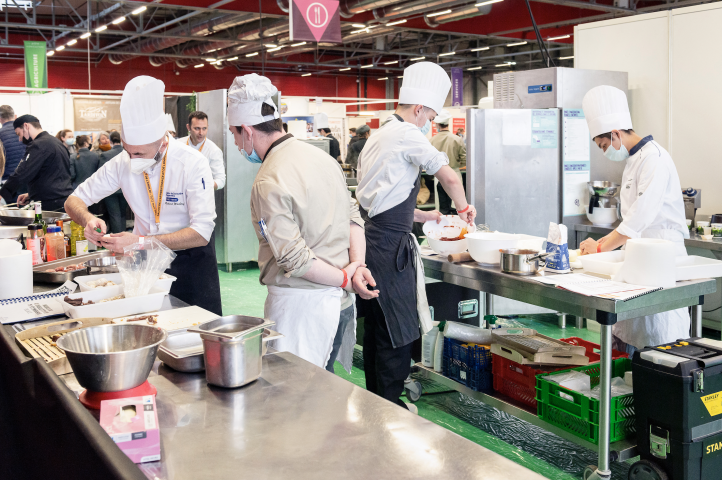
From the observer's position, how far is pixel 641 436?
2.59 meters

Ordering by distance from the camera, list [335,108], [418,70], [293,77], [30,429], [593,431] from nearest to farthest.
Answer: [30,429], [593,431], [418,70], [335,108], [293,77]

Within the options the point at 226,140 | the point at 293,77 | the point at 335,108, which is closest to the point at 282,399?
the point at 226,140

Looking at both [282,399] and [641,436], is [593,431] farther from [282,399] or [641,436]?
[282,399]

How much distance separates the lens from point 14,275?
230 centimetres

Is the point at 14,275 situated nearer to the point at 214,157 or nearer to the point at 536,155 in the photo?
the point at 536,155

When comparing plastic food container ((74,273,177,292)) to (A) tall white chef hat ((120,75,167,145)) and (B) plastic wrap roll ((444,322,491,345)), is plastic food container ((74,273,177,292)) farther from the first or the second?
(B) plastic wrap roll ((444,322,491,345))

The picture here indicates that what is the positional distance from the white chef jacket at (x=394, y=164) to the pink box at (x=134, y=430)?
2035 millimetres

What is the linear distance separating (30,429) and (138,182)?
1.41 m

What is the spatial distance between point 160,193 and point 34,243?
658mm

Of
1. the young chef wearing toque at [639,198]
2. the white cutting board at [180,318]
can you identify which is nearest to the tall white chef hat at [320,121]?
the young chef wearing toque at [639,198]

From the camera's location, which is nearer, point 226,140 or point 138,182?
point 138,182

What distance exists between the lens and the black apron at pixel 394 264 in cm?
315

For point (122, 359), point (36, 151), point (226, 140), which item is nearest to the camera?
point (122, 359)

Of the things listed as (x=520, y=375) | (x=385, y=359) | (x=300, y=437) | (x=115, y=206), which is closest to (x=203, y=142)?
(x=115, y=206)
